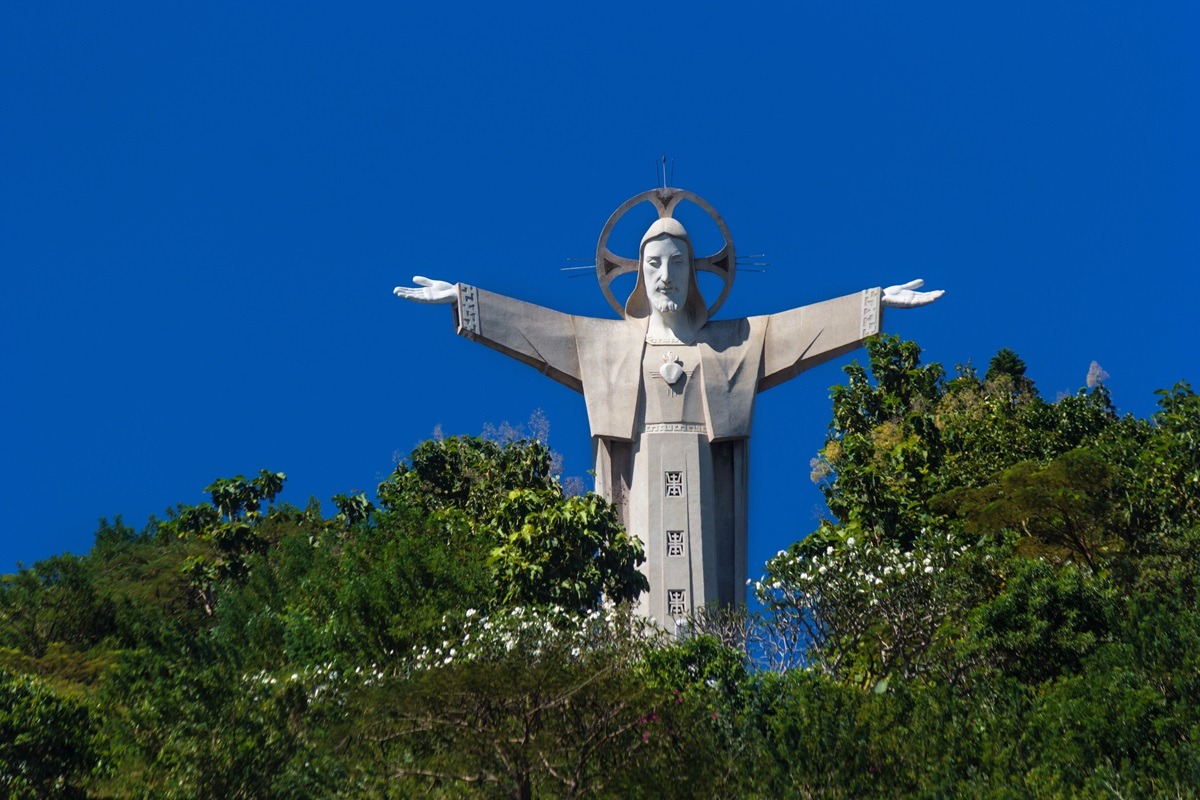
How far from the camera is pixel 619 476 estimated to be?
37.5 meters

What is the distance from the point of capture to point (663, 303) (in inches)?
1489

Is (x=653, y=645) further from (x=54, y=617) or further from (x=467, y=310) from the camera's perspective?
(x=54, y=617)

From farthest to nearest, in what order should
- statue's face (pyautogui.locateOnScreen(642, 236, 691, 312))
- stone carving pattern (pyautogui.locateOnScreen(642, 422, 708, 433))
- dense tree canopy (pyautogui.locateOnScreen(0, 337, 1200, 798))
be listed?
1. statue's face (pyautogui.locateOnScreen(642, 236, 691, 312))
2. stone carving pattern (pyautogui.locateOnScreen(642, 422, 708, 433))
3. dense tree canopy (pyautogui.locateOnScreen(0, 337, 1200, 798))

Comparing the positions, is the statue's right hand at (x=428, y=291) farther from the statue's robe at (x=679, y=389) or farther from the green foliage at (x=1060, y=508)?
the green foliage at (x=1060, y=508)

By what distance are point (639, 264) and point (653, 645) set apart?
1013 cm

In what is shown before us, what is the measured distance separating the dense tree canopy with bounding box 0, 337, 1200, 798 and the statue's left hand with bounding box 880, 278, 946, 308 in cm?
291

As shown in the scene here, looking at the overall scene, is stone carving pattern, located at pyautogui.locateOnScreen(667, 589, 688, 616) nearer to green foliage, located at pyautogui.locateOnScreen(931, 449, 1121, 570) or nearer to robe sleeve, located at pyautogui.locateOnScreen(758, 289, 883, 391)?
robe sleeve, located at pyautogui.locateOnScreen(758, 289, 883, 391)

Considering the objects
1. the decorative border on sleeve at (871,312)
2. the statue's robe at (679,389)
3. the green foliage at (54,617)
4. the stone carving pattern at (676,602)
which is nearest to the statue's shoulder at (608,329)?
the statue's robe at (679,389)

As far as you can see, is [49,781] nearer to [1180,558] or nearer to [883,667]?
[883,667]

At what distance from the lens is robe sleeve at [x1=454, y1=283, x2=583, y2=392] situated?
37062 mm

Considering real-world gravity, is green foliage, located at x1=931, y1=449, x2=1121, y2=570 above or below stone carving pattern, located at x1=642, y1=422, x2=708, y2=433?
below

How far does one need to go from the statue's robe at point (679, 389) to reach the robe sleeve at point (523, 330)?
17mm

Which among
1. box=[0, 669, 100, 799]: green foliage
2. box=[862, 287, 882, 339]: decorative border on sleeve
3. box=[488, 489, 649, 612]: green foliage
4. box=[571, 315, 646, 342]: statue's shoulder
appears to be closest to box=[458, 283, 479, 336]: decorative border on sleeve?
box=[571, 315, 646, 342]: statue's shoulder

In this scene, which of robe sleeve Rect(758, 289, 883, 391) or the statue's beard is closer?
robe sleeve Rect(758, 289, 883, 391)
